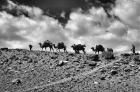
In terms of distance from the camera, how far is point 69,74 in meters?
41.4

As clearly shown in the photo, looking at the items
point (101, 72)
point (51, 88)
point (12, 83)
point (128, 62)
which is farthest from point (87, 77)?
point (12, 83)

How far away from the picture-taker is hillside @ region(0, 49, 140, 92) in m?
35.9

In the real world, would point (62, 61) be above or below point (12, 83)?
above

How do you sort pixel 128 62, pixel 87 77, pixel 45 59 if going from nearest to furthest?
1. pixel 87 77
2. pixel 128 62
3. pixel 45 59

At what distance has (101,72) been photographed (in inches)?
1590

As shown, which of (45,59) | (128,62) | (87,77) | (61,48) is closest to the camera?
(87,77)

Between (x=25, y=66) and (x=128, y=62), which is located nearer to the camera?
(x=128, y=62)

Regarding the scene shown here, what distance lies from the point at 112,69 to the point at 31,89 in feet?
47.4

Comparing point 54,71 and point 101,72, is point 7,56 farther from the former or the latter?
point 101,72

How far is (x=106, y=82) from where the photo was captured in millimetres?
36594

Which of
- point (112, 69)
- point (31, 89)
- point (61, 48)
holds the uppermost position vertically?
point (61, 48)

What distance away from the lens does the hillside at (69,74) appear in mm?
35906

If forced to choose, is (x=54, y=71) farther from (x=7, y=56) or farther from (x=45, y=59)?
(x=7, y=56)

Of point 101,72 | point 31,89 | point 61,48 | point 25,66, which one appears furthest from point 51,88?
point 61,48
